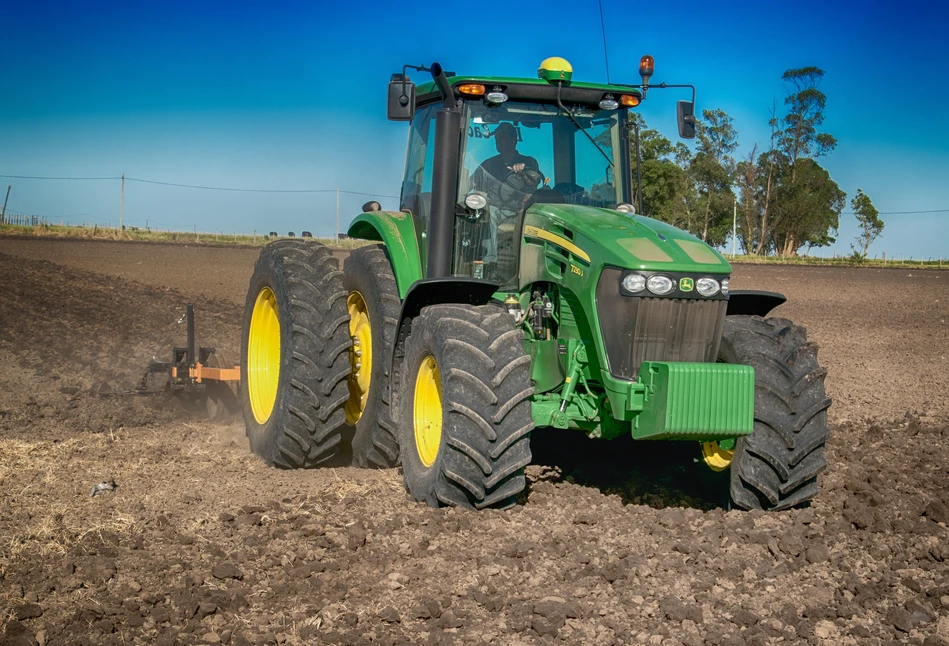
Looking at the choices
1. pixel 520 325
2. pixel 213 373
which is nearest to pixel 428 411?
pixel 520 325

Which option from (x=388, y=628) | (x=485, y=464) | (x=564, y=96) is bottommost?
(x=388, y=628)

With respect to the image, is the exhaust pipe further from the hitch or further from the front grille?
the hitch

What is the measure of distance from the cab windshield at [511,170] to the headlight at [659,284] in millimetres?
1309

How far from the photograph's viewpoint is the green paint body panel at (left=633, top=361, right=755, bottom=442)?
18.6ft

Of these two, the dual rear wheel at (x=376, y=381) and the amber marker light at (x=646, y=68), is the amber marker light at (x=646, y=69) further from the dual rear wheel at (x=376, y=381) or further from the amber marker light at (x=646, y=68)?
the dual rear wheel at (x=376, y=381)

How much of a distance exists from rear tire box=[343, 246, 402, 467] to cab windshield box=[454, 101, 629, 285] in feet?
2.42

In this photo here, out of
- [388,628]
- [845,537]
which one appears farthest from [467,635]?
[845,537]

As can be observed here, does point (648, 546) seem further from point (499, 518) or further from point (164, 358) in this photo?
point (164, 358)

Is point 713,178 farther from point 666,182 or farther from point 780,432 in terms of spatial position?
point 780,432

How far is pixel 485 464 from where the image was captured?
18.9ft

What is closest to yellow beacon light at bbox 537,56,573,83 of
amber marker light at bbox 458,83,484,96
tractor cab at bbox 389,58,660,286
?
tractor cab at bbox 389,58,660,286

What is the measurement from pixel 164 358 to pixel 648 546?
816 centimetres

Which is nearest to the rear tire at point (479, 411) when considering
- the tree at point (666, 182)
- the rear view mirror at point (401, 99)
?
the rear view mirror at point (401, 99)

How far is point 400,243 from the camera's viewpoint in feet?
24.7
